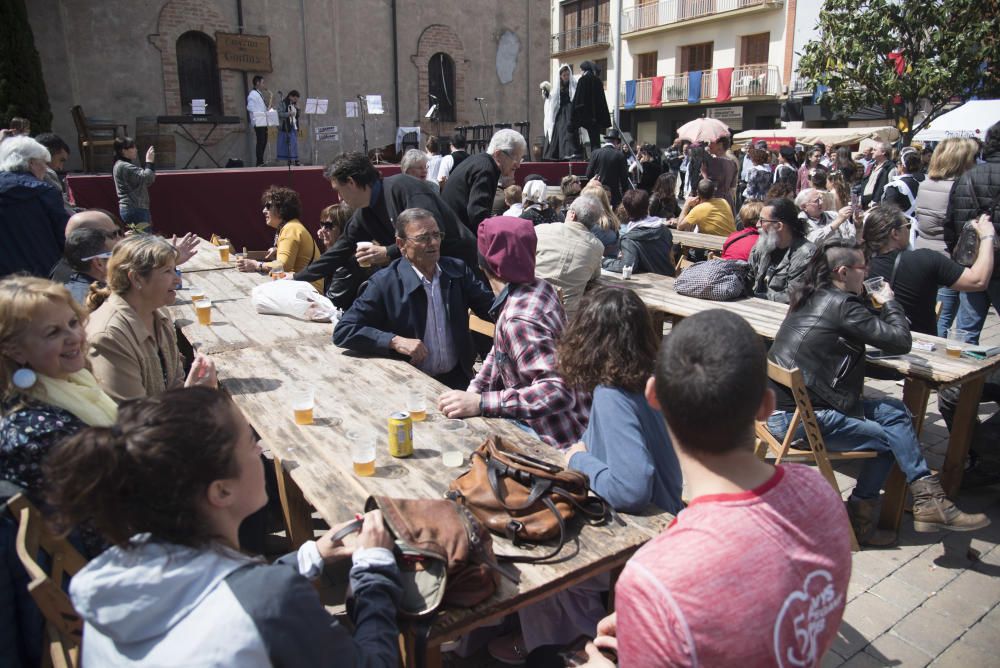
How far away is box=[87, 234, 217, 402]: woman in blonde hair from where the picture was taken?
2.75 metres

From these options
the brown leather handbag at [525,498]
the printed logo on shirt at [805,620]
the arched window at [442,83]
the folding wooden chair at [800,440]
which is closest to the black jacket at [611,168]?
the folding wooden chair at [800,440]

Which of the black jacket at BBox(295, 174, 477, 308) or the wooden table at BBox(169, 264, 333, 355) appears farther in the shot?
the black jacket at BBox(295, 174, 477, 308)

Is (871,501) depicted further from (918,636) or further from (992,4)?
(992,4)

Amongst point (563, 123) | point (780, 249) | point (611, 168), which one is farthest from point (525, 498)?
point (563, 123)

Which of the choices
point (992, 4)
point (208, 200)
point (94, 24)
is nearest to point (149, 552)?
point (208, 200)

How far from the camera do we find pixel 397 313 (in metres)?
3.58

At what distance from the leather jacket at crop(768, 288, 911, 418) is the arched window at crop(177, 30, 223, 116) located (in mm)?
15282

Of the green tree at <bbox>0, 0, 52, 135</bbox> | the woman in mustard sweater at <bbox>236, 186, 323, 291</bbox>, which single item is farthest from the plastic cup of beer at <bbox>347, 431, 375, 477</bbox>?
the green tree at <bbox>0, 0, 52, 135</bbox>

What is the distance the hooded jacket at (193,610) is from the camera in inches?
45.1

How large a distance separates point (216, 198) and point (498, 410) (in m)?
8.45

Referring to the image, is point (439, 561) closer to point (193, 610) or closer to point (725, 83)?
point (193, 610)

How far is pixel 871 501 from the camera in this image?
3346 mm

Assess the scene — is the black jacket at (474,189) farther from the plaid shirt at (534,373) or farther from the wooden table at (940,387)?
the plaid shirt at (534,373)

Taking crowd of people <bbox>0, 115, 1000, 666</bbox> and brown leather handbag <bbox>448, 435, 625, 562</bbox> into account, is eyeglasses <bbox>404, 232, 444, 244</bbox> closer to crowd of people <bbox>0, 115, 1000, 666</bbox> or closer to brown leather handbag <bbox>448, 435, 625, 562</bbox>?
crowd of people <bbox>0, 115, 1000, 666</bbox>
